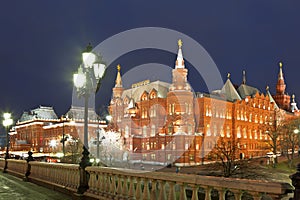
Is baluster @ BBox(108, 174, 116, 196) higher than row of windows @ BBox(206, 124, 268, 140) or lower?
lower

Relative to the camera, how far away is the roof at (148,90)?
295 ft

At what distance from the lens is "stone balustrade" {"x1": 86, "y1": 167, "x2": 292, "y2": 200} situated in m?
5.85

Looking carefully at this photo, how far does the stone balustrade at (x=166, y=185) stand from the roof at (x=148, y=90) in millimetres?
76600

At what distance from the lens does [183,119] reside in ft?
249

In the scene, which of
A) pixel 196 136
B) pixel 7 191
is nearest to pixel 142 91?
pixel 196 136

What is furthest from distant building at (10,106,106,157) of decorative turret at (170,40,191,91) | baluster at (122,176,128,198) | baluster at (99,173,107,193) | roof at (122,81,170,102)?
baluster at (122,176,128,198)

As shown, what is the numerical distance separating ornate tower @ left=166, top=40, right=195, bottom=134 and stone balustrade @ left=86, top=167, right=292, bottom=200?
6398 cm

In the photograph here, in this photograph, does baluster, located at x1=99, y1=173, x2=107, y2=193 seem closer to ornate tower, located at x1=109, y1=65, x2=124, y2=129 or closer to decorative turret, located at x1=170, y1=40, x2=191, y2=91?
decorative turret, located at x1=170, y1=40, x2=191, y2=91

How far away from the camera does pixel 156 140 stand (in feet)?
262

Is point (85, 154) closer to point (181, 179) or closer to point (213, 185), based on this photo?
point (181, 179)

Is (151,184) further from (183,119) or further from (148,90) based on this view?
(148,90)

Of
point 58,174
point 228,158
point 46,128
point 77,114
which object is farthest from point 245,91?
point 58,174

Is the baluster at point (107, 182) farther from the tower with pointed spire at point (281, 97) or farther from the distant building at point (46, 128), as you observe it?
the tower with pointed spire at point (281, 97)

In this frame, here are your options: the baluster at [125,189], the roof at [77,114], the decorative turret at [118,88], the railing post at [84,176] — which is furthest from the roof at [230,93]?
the baluster at [125,189]
